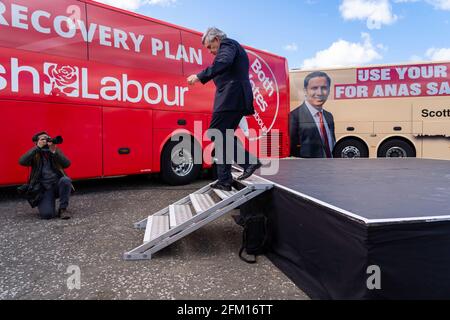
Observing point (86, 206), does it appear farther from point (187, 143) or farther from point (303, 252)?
point (303, 252)

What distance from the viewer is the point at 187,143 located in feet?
22.8

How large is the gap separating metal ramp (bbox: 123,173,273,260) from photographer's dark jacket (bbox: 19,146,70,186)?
162 centimetres

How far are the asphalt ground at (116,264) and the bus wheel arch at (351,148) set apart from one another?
22.0 feet

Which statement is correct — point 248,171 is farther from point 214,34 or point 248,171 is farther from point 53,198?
point 53,198

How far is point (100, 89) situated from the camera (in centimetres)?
563

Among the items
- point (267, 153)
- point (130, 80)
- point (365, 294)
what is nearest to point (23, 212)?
point (130, 80)

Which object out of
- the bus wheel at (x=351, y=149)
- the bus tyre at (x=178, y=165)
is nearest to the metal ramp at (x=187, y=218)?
the bus tyre at (x=178, y=165)

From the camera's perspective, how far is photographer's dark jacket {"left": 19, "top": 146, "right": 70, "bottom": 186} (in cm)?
422

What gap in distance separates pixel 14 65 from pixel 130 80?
5.79 feet

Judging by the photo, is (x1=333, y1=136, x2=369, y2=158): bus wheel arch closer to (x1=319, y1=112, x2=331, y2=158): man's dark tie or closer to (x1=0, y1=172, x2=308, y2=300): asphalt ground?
(x1=319, y1=112, x2=331, y2=158): man's dark tie

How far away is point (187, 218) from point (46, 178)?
2206mm

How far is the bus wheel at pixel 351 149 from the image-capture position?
33.0ft

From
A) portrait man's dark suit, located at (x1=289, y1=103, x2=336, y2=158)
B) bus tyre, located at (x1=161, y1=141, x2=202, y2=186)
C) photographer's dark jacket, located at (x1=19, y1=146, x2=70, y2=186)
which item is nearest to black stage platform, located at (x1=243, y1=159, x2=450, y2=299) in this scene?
photographer's dark jacket, located at (x1=19, y1=146, x2=70, y2=186)

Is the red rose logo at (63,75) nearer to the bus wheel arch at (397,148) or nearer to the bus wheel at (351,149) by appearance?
the bus wheel at (351,149)
